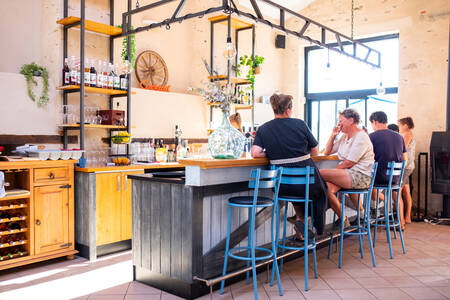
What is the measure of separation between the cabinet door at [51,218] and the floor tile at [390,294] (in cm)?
318

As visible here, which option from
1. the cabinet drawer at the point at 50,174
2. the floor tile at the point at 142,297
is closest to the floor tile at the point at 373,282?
the floor tile at the point at 142,297

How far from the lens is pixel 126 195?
16.0 ft

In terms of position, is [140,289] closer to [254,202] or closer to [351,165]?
[254,202]

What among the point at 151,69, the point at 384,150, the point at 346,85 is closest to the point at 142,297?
the point at 384,150

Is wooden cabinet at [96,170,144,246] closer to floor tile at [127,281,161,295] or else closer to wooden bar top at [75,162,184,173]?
wooden bar top at [75,162,184,173]

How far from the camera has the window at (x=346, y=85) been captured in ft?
27.0

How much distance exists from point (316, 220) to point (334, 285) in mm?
599

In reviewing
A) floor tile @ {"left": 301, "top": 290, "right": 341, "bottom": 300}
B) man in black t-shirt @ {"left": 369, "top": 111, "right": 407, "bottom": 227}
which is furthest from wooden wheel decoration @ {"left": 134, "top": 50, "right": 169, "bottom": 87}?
floor tile @ {"left": 301, "top": 290, "right": 341, "bottom": 300}

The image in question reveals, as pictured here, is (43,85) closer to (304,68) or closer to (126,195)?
(126,195)

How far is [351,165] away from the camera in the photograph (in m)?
4.44

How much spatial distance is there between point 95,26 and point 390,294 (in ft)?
14.8

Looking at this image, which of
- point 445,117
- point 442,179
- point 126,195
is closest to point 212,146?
point 126,195

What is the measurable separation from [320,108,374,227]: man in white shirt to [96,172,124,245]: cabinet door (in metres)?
2.34

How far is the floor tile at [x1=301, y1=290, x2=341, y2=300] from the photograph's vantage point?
135 inches
